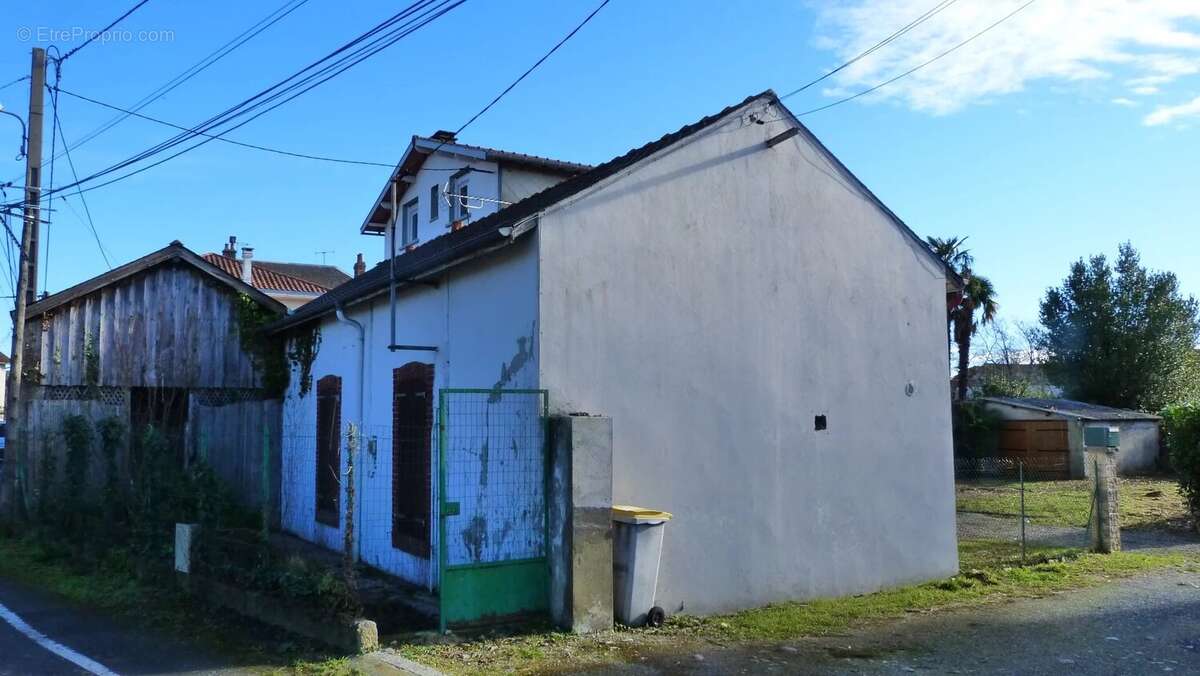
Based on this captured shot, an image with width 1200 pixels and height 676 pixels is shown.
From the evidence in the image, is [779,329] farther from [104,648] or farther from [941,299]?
[104,648]

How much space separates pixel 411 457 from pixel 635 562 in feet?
12.6

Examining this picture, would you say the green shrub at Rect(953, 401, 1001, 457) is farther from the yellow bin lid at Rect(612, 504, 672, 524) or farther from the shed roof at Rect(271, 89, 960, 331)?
the yellow bin lid at Rect(612, 504, 672, 524)

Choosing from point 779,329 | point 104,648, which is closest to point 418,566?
point 104,648

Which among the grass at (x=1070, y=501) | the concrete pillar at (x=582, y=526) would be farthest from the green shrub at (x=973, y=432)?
the concrete pillar at (x=582, y=526)

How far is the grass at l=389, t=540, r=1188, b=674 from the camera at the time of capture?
7.45 m

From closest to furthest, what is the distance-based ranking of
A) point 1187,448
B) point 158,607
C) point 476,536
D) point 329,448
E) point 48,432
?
point 476,536 < point 158,607 < point 329,448 < point 48,432 < point 1187,448

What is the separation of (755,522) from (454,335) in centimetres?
393

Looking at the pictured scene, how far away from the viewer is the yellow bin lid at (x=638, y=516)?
846 centimetres

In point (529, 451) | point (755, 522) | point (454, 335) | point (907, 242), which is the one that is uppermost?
point (907, 242)

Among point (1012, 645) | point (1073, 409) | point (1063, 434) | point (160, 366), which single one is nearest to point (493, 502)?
point (1012, 645)

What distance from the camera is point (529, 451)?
874 centimetres

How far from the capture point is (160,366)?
55.2 ft

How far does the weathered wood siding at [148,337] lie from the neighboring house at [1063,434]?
80.7ft

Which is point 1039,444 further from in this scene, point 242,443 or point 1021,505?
point 242,443
